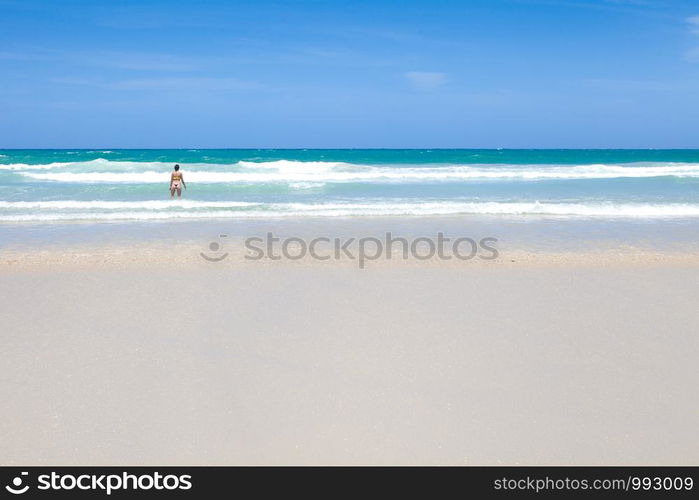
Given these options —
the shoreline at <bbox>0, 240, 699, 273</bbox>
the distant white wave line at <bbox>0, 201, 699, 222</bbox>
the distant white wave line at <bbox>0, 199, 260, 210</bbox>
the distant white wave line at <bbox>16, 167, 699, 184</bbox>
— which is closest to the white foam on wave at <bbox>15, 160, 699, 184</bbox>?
the distant white wave line at <bbox>16, 167, 699, 184</bbox>

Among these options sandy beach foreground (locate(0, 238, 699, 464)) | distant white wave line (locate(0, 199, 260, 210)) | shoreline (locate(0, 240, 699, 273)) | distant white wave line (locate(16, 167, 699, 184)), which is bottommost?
sandy beach foreground (locate(0, 238, 699, 464))

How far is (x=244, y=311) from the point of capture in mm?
5684

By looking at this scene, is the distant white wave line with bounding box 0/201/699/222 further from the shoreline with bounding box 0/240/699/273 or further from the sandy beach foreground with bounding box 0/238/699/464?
the sandy beach foreground with bounding box 0/238/699/464

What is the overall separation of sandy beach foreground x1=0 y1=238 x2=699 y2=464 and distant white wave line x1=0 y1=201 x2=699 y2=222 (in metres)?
5.93

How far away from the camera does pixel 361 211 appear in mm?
13859

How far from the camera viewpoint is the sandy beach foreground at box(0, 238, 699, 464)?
10.5ft

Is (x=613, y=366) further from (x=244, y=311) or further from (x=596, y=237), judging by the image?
(x=596, y=237)
